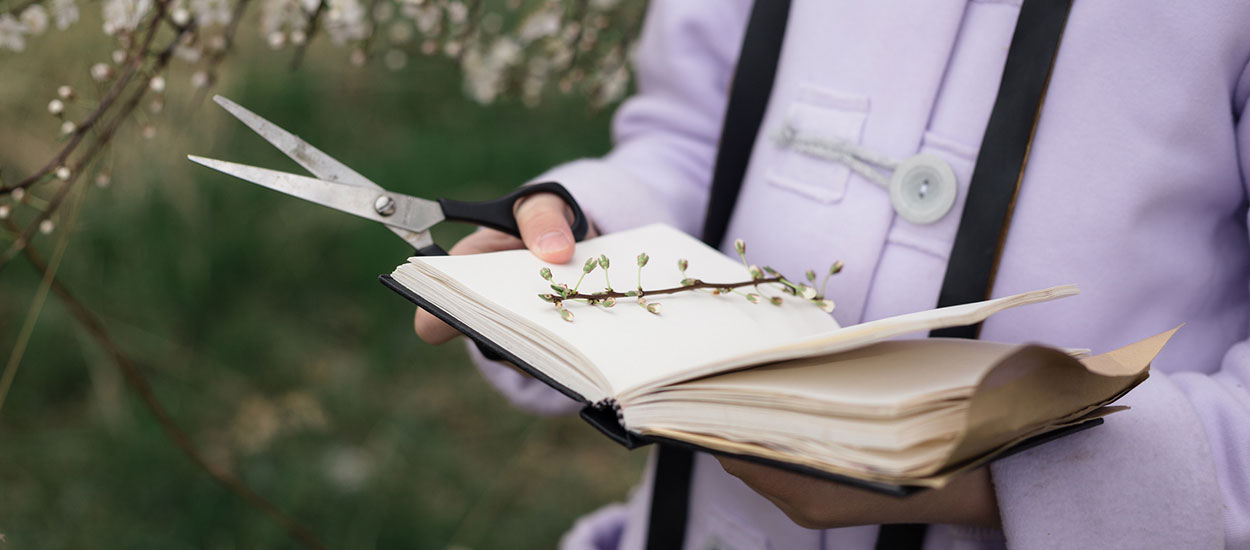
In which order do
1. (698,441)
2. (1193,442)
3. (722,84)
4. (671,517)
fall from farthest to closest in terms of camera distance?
1. (722,84)
2. (671,517)
3. (1193,442)
4. (698,441)

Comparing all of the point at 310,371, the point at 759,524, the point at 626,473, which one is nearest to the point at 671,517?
the point at 759,524

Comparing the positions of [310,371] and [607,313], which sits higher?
[607,313]

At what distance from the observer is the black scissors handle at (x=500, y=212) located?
85 centimetres

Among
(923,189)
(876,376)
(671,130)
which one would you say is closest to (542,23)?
(671,130)

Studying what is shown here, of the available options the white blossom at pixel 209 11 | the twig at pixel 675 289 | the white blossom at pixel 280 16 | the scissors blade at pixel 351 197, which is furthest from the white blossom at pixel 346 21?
the twig at pixel 675 289

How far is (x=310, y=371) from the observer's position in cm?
224

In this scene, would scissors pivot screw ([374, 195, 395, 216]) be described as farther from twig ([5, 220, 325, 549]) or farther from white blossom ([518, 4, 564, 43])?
white blossom ([518, 4, 564, 43])

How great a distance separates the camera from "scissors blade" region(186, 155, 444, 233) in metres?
0.78

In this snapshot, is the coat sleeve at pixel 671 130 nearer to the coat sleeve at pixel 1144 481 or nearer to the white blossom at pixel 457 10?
the white blossom at pixel 457 10

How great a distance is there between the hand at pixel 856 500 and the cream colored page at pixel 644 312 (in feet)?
0.36

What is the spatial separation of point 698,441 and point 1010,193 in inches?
16.5

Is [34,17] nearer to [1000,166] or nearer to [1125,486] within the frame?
[1000,166]

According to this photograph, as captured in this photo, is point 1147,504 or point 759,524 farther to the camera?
point 759,524

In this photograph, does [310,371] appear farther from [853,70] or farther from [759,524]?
[853,70]
